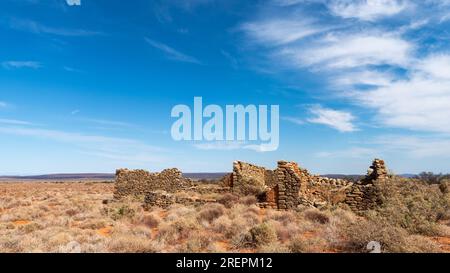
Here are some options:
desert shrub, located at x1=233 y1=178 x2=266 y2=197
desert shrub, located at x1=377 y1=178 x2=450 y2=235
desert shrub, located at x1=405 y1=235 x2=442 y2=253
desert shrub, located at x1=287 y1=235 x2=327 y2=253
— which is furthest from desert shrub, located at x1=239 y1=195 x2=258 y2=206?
desert shrub, located at x1=405 y1=235 x2=442 y2=253

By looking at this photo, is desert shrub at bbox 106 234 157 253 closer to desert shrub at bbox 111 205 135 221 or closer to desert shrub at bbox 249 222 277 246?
desert shrub at bbox 249 222 277 246

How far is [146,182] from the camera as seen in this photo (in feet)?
79.5

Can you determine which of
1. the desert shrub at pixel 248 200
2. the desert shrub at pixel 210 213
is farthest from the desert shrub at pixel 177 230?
the desert shrub at pixel 248 200

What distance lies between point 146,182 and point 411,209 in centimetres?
1593

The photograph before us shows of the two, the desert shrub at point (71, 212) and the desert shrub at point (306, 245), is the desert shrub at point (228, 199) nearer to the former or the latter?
the desert shrub at point (71, 212)

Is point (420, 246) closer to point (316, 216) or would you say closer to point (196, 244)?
point (316, 216)

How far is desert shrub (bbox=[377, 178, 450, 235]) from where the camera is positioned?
1126 centimetres

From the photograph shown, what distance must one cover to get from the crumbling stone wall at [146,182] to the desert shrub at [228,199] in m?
5.14

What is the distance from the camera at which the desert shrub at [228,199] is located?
18286 mm

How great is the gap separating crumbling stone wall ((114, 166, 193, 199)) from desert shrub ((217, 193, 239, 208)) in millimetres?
5144

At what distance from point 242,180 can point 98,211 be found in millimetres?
7489

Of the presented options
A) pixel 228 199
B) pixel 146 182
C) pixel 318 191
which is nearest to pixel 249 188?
pixel 228 199

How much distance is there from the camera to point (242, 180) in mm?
20938
